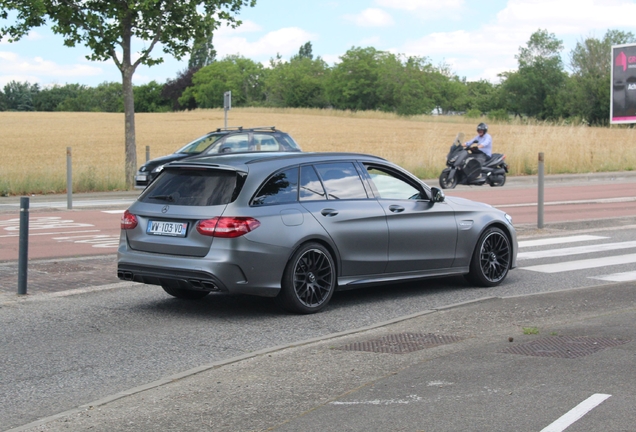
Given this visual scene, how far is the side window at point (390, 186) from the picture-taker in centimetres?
974

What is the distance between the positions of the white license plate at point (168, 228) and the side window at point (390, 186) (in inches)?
86.3

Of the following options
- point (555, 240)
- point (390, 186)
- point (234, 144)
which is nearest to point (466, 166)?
point (234, 144)

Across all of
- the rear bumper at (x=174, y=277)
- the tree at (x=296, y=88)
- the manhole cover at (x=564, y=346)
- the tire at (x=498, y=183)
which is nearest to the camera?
the manhole cover at (x=564, y=346)

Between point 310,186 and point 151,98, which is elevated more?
point 151,98

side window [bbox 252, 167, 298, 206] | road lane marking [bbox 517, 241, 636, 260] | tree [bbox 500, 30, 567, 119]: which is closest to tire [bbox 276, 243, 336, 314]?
side window [bbox 252, 167, 298, 206]

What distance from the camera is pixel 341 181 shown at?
9430mm

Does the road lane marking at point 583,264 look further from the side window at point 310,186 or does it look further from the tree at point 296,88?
the tree at point 296,88

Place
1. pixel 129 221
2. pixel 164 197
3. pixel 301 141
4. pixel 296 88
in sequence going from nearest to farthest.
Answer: pixel 164 197
pixel 129 221
pixel 301 141
pixel 296 88

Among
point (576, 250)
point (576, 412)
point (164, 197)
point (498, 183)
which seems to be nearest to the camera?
point (576, 412)

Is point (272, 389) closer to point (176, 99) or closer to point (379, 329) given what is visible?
point (379, 329)

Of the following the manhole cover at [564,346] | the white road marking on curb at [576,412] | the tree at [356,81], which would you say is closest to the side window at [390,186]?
the manhole cover at [564,346]

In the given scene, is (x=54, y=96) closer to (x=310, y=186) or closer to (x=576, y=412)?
(x=310, y=186)

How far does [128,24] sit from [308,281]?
19.6 meters

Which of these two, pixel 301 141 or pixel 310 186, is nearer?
pixel 310 186
